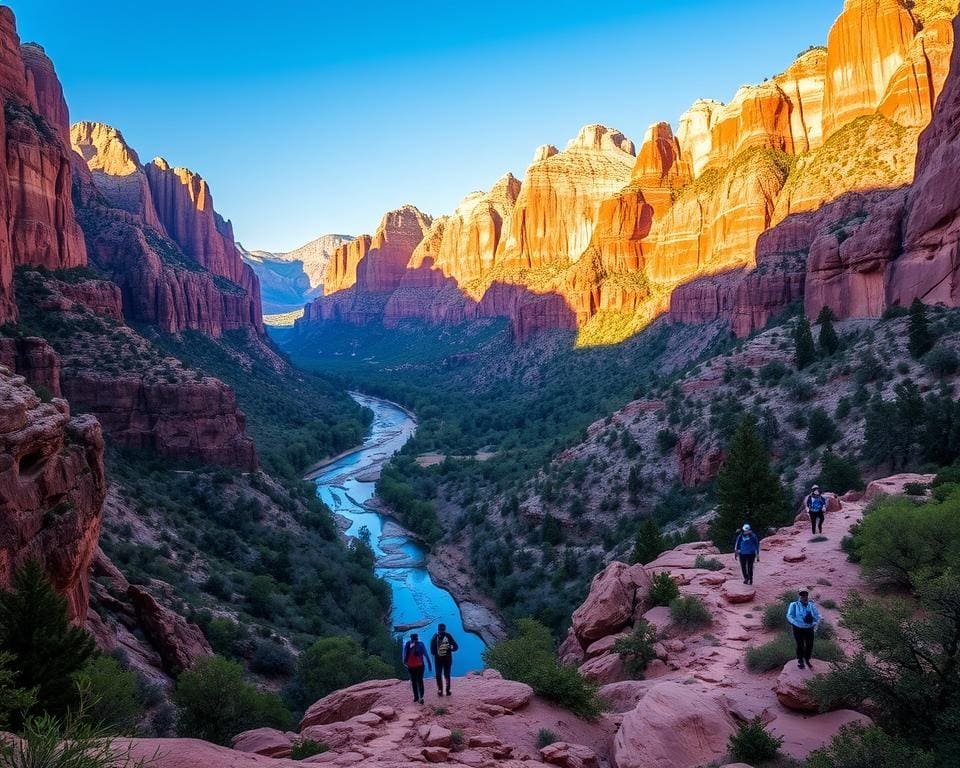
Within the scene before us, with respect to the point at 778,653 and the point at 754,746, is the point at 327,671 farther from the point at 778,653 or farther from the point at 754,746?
the point at 754,746

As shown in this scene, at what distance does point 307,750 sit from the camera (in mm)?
9633

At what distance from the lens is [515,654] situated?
14.4 m

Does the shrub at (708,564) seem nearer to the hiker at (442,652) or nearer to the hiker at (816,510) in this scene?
the hiker at (816,510)

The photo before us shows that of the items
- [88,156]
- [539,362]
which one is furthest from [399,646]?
[88,156]

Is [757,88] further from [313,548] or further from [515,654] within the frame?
[515,654]

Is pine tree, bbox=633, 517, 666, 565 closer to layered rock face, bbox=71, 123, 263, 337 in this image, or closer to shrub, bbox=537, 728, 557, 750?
shrub, bbox=537, 728, 557, 750

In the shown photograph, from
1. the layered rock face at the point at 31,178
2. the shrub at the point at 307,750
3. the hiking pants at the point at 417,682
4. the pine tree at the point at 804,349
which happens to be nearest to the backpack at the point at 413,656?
the hiking pants at the point at 417,682

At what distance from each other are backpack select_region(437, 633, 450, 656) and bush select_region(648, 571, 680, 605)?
6839 mm

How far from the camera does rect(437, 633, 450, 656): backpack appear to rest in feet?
36.7

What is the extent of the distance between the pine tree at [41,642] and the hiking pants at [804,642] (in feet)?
39.9

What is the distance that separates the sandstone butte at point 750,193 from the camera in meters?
49.0

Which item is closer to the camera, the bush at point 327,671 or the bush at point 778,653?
the bush at point 778,653

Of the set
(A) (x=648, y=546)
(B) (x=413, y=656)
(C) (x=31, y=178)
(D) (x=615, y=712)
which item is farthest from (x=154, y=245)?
(D) (x=615, y=712)

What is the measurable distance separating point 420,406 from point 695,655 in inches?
3509
